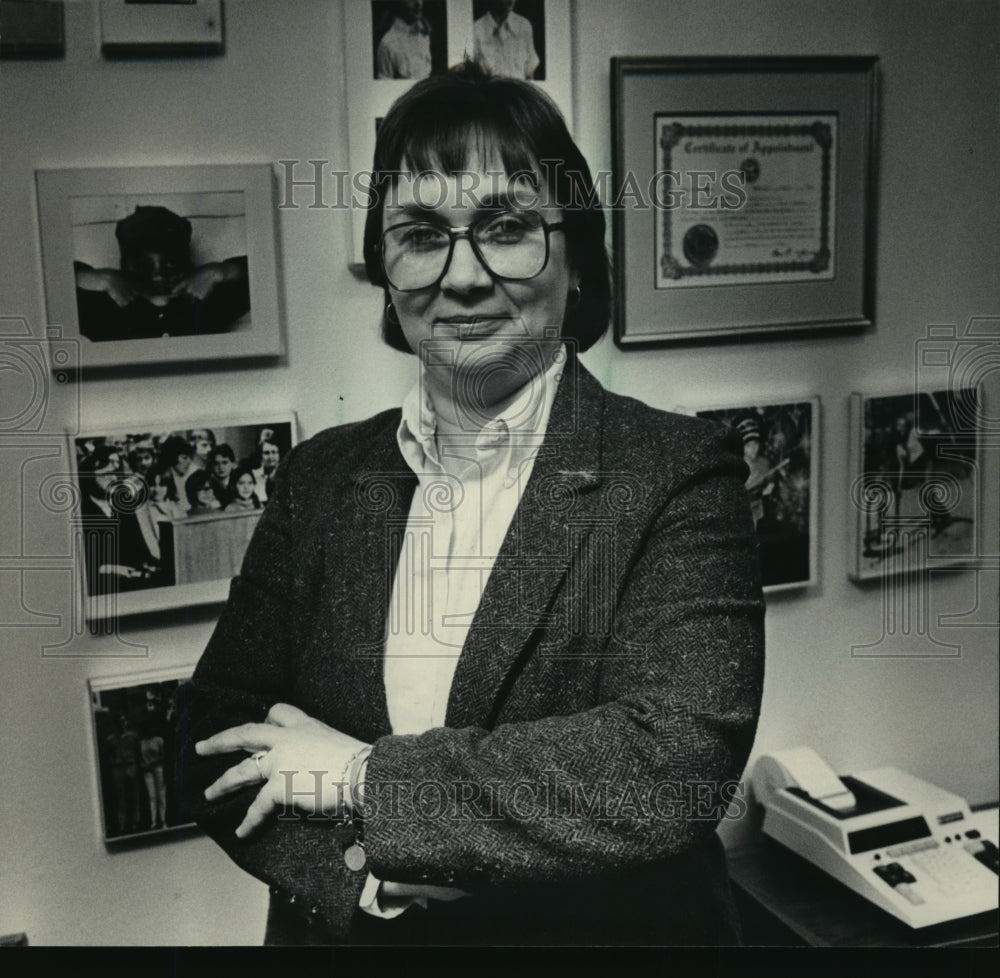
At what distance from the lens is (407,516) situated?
1.37 meters

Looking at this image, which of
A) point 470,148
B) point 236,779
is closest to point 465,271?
point 470,148

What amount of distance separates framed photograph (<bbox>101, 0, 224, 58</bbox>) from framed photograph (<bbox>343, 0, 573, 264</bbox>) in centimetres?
17

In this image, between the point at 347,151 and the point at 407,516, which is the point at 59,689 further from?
the point at 347,151

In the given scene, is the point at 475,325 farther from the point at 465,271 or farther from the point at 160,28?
the point at 160,28

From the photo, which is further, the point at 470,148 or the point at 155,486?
the point at 155,486

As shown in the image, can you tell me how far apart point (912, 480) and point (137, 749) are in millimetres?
1154

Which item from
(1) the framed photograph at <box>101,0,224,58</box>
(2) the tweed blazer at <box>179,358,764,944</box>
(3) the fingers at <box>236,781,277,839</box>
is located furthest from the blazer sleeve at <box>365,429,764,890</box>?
(1) the framed photograph at <box>101,0,224,58</box>

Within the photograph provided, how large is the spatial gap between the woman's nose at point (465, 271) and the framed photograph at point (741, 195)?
211 mm

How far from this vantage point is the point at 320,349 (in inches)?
54.0

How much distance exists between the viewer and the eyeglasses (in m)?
1.28

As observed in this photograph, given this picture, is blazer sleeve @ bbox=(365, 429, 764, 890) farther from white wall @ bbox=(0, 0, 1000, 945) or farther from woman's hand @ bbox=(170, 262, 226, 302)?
woman's hand @ bbox=(170, 262, 226, 302)

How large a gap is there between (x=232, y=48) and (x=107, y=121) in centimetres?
18

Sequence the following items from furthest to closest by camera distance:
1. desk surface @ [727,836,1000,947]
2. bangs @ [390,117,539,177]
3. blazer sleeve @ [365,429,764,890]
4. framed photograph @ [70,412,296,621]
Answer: desk surface @ [727,836,1000,947] → framed photograph @ [70,412,296,621] → bangs @ [390,117,539,177] → blazer sleeve @ [365,429,764,890]

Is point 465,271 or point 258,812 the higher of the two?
point 465,271
